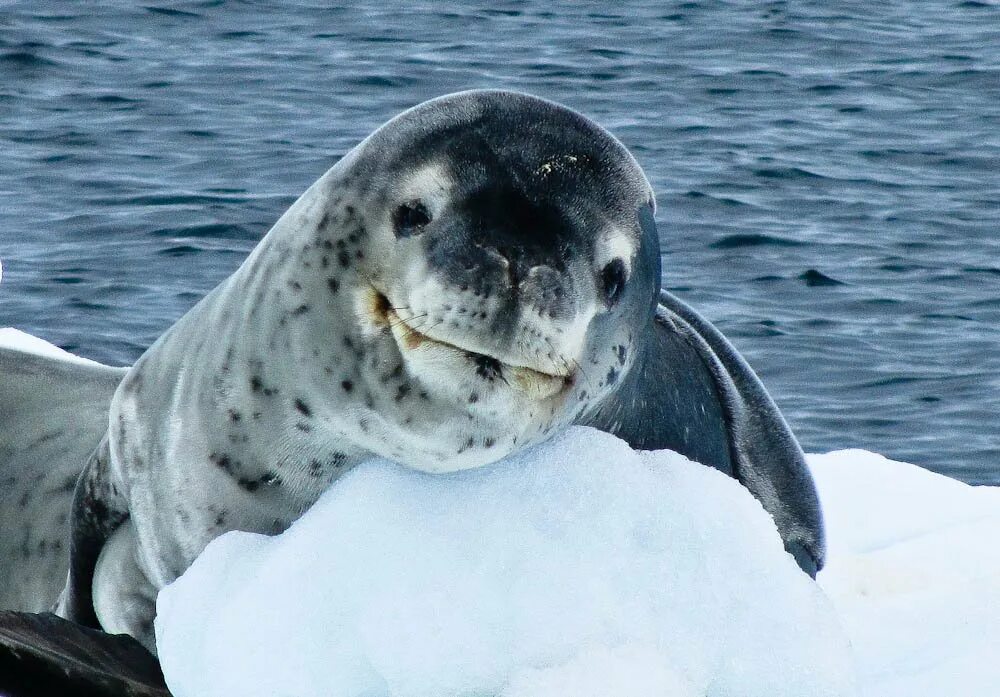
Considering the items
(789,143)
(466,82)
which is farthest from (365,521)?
(466,82)

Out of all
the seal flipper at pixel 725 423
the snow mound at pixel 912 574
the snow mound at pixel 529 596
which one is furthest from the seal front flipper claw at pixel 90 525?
the snow mound at pixel 912 574

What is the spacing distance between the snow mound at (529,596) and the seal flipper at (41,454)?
136cm

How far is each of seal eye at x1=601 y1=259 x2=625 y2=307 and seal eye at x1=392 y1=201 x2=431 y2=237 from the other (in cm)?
33

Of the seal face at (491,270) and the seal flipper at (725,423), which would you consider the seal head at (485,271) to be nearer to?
the seal face at (491,270)

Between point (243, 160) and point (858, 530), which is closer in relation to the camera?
point (858, 530)

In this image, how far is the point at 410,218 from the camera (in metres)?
3.34

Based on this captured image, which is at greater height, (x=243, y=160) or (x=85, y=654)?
(x=85, y=654)

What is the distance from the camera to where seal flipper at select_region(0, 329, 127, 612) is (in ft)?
16.0

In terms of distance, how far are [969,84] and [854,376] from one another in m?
6.68

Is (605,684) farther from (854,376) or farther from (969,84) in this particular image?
(969,84)

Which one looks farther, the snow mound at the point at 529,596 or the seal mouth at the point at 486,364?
the snow mound at the point at 529,596

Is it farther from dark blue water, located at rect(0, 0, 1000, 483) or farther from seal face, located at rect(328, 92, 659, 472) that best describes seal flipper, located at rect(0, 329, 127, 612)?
dark blue water, located at rect(0, 0, 1000, 483)

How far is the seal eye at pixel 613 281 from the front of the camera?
3.36m

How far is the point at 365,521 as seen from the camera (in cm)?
352
